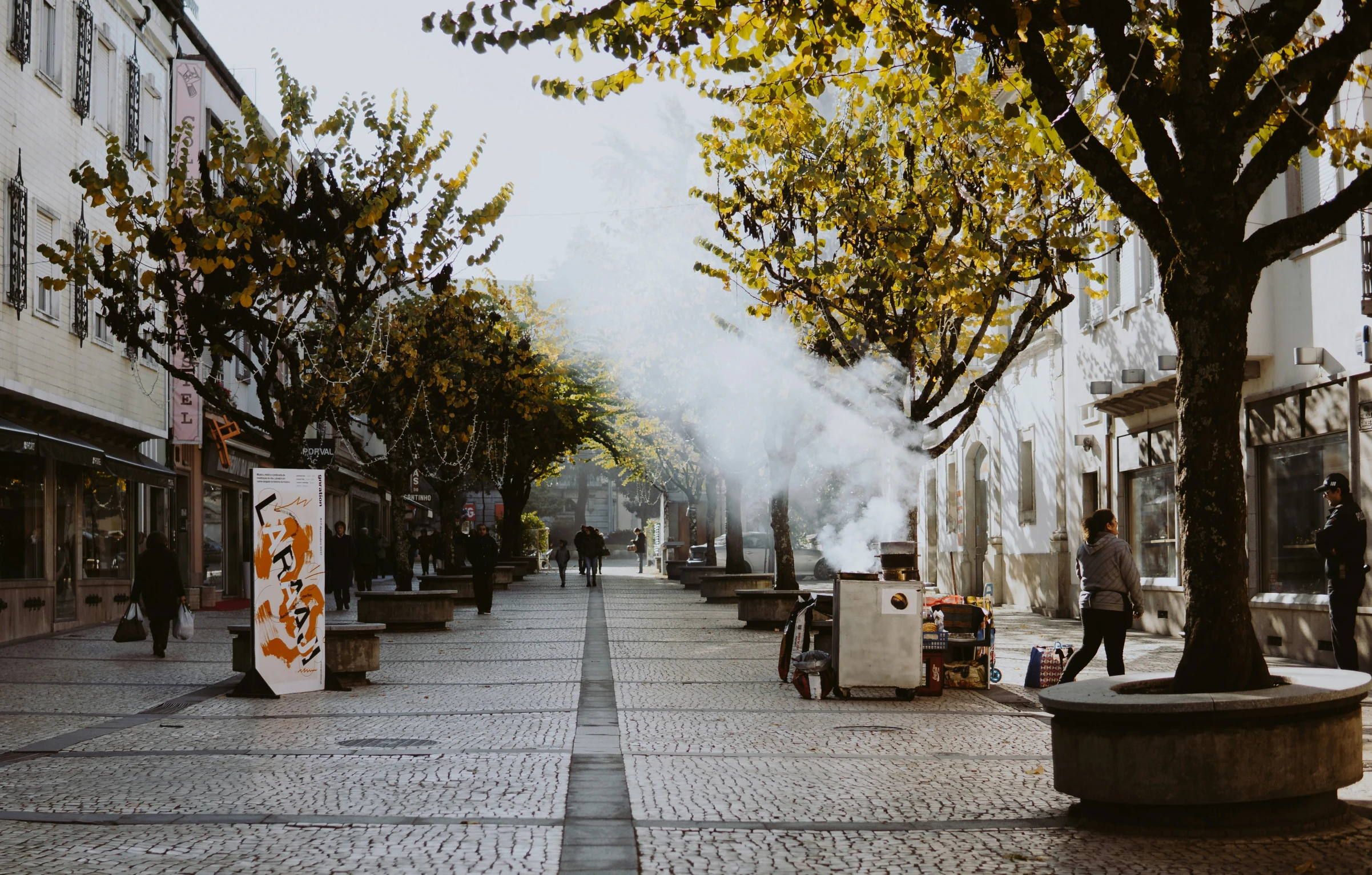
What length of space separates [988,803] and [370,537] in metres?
28.4

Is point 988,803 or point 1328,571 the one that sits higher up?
point 1328,571

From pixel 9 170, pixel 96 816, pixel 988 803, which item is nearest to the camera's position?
pixel 96 816

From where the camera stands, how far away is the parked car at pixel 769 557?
4569 centimetres

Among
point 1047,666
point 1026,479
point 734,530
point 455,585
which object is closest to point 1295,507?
point 1047,666

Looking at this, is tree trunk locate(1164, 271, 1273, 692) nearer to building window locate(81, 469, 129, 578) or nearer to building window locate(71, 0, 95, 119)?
building window locate(81, 469, 129, 578)

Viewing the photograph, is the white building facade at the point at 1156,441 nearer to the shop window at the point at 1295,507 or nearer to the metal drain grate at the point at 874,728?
the shop window at the point at 1295,507

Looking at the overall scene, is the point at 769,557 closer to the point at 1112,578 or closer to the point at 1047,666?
the point at 1047,666

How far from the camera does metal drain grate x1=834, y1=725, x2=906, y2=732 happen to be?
36.8 ft

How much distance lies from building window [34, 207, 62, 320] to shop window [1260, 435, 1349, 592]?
16.9 m

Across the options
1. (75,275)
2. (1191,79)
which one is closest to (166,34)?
(75,275)

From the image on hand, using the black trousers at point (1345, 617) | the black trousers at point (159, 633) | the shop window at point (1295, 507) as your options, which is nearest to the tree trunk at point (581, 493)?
the black trousers at point (159, 633)

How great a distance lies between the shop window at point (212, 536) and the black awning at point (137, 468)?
3.89 metres

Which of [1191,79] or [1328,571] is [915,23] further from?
[1328,571]

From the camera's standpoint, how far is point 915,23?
9656mm
